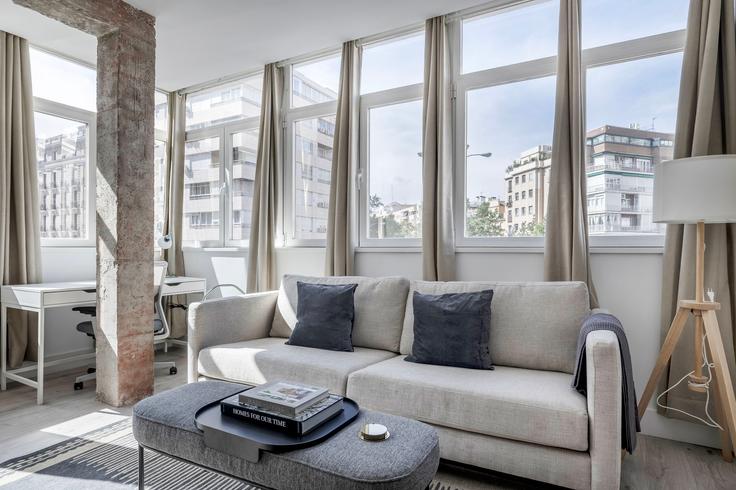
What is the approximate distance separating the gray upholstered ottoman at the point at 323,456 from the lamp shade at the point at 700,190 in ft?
5.07

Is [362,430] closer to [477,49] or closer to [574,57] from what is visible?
[574,57]

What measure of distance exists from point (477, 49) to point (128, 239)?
271cm

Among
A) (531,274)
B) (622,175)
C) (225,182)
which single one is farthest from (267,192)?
(622,175)

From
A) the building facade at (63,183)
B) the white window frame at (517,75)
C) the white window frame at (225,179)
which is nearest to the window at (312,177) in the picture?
the white window frame at (225,179)

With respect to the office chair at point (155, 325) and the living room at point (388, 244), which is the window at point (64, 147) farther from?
the office chair at point (155, 325)

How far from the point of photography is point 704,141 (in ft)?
7.52

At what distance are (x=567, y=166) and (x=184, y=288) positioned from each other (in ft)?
10.7

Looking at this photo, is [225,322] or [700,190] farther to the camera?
[225,322]

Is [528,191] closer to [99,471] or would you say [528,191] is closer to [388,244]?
[388,244]

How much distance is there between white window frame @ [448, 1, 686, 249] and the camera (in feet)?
8.44

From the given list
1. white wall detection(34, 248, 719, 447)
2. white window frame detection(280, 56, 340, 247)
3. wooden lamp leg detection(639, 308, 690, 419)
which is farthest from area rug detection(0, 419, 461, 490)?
white window frame detection(280, 56, 340, 247)

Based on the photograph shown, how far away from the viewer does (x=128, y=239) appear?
9.79 feet

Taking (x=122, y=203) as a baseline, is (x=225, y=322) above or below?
below

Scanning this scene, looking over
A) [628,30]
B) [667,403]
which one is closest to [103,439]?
[667,403]
